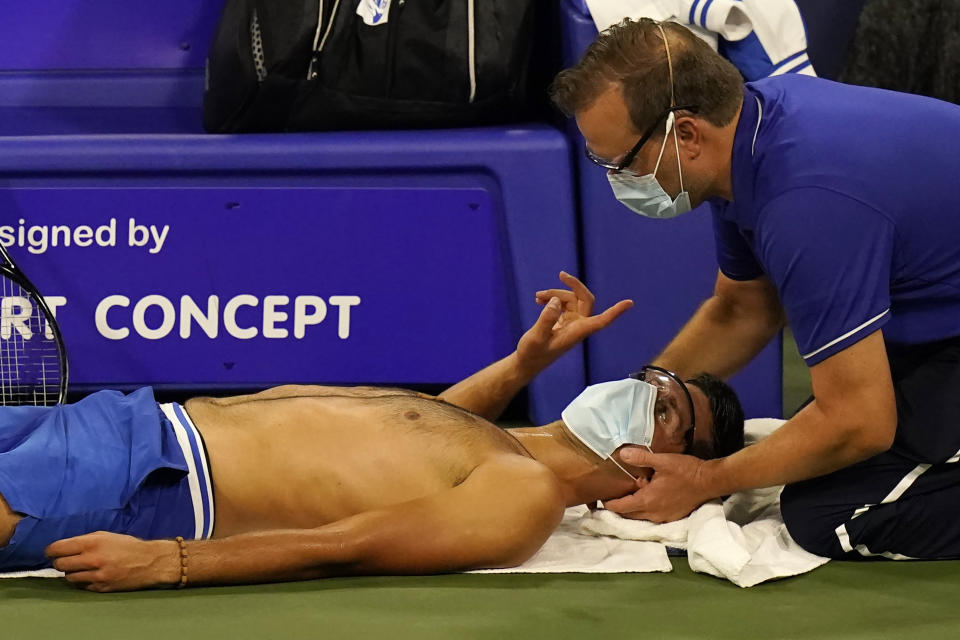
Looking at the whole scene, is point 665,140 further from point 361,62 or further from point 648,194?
point 361,62

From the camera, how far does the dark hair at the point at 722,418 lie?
2.56 meters

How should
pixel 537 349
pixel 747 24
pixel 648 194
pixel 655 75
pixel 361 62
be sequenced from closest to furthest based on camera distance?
pixel 655 75 < pixel 648 194 < pixel 537 349 < pixel 747 24 < pixel 361 62

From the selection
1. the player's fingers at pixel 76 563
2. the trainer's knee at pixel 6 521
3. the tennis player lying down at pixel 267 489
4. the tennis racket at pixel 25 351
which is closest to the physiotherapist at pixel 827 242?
the tennis player lying down at pixel 267 489

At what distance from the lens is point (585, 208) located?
10.5 ft

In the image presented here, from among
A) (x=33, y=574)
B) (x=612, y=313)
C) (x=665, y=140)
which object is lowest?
(x=33, y=574)

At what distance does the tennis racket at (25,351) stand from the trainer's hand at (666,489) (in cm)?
141

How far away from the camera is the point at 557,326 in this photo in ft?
8.93

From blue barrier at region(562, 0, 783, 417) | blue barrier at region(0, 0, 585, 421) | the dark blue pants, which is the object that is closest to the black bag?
blue barrier at region(0, 0, 585, 421)

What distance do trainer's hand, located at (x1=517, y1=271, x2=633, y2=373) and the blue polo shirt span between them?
0.47m

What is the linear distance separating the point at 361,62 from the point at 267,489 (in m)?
1.34

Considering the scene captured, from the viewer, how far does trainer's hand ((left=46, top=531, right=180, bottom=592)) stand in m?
2.05

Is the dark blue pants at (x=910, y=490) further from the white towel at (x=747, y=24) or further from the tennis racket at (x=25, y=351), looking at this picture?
the tennis racket at (x=25, y=351)

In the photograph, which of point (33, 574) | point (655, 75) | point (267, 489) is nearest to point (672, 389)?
point (655, 75)

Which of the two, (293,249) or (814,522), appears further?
(293,249)
